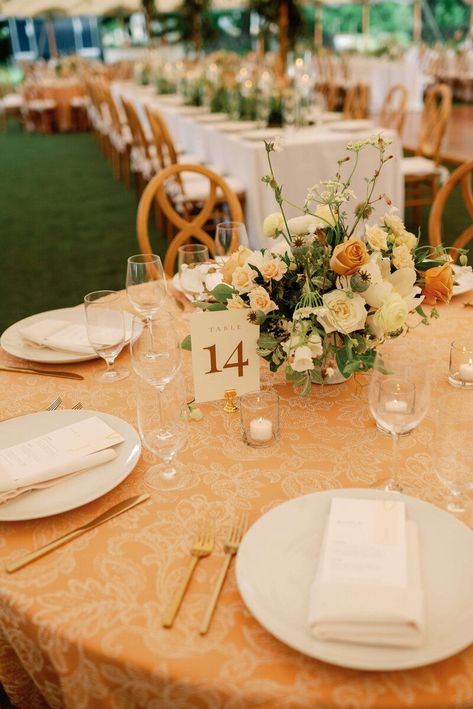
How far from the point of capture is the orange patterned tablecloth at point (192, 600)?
0.77m

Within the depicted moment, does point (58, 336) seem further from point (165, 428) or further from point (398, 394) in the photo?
point (398, 394)

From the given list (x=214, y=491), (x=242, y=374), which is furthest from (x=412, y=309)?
(x=214, y=491)

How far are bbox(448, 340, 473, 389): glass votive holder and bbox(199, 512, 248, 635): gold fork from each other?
61 cm

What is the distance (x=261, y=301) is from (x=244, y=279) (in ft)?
0.22

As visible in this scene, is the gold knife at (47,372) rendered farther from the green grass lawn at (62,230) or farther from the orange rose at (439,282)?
the green grass lawn at (62,230)

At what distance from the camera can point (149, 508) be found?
Answer: 108cm

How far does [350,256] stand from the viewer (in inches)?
47.4

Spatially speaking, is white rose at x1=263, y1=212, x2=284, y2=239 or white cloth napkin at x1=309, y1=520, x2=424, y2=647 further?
white rose at x1=263, y1=212, x2=284, y2=239

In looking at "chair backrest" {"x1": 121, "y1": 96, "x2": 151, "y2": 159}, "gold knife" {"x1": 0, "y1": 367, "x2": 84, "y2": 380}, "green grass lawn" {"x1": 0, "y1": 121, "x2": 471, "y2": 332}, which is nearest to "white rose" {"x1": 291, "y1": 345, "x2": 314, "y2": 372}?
"gold knife" {"x1": 0, "y1": 367, "x2": 84, "y2": 380}

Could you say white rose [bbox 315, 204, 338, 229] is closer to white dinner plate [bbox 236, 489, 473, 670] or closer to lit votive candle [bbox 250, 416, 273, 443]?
lit votive candle [bbox 250, 416, 273, 443]

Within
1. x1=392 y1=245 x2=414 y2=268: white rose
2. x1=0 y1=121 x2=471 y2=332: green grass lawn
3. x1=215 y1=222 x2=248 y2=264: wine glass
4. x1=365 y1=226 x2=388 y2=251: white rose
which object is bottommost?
x1=0 y1=121 x2=471 y2=332: green grass lawn

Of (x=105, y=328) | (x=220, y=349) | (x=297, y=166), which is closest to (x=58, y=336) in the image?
(x=105, y=328)

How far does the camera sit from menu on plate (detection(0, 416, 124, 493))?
3.67 ft

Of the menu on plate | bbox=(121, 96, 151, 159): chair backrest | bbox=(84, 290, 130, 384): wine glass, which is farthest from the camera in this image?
bbox=(121, 96, 151, 159): chair backrest
